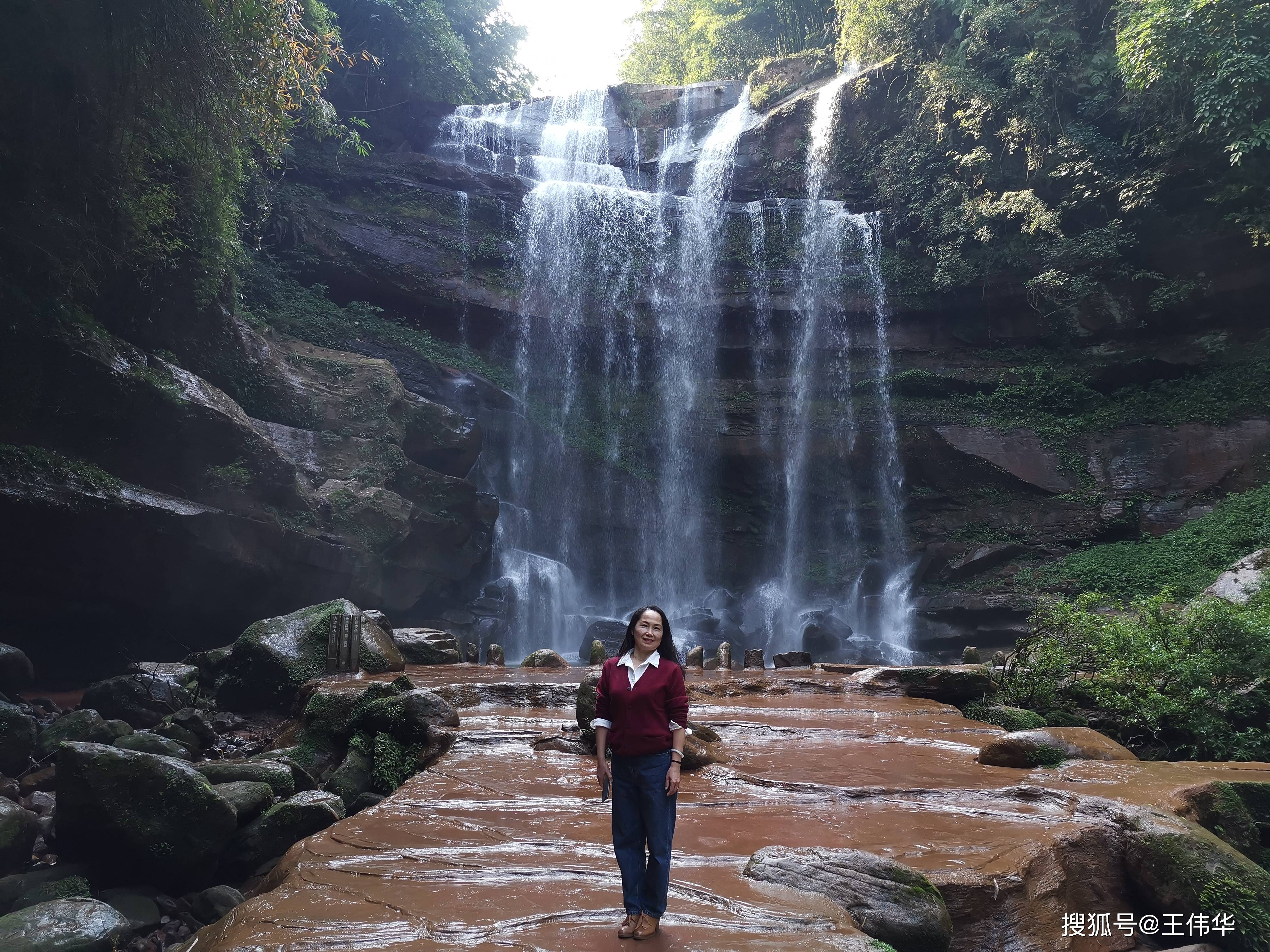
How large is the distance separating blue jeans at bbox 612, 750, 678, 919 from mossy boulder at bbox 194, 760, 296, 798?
14.0 ft

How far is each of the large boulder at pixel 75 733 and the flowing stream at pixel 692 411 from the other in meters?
14.3

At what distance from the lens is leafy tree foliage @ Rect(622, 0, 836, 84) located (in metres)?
31.1

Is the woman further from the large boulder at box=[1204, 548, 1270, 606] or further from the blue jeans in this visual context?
the large boulder at box=[1204, 548, 1270, 606]

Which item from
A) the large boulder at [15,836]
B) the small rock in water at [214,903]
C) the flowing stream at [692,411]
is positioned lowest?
the small rock in water at [214,903]

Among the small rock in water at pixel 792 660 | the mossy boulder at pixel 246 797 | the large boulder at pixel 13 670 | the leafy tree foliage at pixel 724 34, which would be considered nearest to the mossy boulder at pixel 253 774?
the mossy boulder at pixel 246 797

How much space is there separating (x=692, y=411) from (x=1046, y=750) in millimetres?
18780

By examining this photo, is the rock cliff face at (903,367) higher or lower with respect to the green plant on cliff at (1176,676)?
higher

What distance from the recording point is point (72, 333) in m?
11.2

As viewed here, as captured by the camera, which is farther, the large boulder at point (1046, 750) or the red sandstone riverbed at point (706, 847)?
the large boulder at point (1046, 750)

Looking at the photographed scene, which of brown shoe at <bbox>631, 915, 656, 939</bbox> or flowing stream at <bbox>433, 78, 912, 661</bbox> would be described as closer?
brown shoe at <bbox>631, 915, 656, 939</bbox>

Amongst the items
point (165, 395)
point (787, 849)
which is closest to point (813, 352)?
point (165, 395)

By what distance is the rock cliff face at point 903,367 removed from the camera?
19.8 m

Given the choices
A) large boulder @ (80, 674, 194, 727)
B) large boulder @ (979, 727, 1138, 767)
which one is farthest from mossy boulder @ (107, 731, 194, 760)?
large boulder @ (979, 727, 1138, 767)

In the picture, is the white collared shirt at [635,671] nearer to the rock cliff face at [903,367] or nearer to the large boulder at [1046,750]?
the large boulder at [1046,750]
